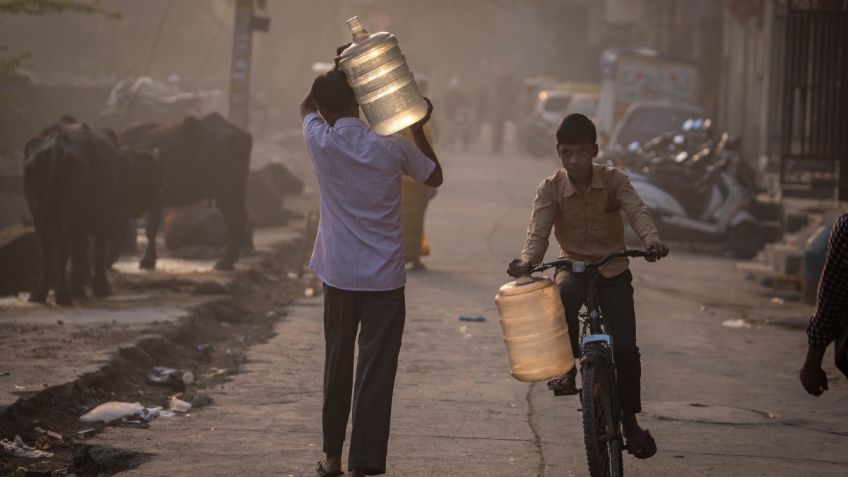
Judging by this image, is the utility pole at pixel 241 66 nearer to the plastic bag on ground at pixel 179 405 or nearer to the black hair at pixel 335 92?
the plastic bag on ground at pixel 179 405

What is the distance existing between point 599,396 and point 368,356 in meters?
0.98

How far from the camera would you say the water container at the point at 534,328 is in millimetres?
6281

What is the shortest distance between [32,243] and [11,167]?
5.26 meters

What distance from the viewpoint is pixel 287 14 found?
48.8m

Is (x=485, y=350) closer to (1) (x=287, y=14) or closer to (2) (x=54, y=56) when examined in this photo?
(2) (x=54, y=56)

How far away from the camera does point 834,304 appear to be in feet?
16.2

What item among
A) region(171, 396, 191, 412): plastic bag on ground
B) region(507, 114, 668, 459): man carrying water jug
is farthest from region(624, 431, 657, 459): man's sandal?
region(171, 396, 191, 412): plastic bag on ground

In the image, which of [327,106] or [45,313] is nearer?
[327,106]

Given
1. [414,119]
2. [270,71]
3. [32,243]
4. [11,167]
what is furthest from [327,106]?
[270,71]

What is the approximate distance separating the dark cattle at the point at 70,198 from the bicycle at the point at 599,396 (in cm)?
692

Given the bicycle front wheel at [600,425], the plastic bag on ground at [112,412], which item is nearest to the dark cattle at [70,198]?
the plastic bag on ground at [112,412]

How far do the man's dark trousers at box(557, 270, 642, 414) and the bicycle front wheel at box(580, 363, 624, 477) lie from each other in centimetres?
32

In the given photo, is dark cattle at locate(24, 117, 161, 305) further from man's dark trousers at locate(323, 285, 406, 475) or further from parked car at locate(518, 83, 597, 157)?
parked car at locate(518, 83, 597, 157)

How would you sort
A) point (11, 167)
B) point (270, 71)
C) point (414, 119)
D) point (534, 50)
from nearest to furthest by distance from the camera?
point (414, 119), point (11, 167), point (270, 71), point (534, 50)
